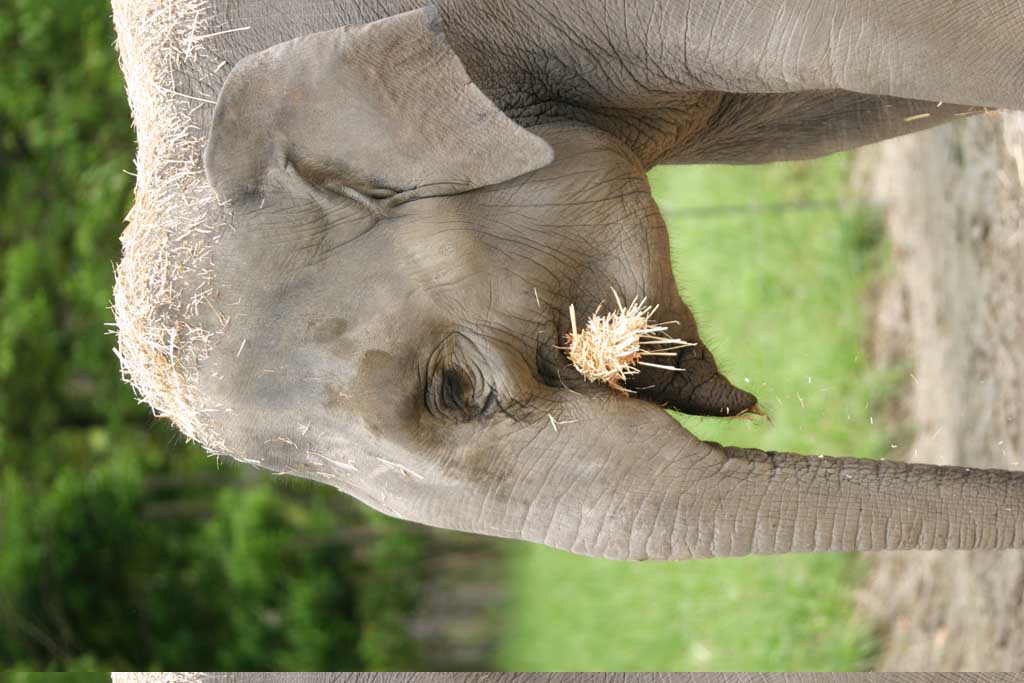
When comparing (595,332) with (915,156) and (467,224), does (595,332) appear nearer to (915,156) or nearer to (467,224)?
(467,224)

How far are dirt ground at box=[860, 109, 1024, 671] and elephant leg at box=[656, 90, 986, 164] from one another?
0.87m

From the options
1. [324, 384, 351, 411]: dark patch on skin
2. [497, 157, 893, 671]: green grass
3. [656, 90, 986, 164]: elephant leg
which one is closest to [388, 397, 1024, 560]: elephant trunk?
[324, 384, 351, 411]: dark patch on skin

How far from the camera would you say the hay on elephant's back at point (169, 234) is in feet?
5.72

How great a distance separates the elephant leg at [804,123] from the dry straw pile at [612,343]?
0.60 metres

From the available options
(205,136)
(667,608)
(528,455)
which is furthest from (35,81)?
(528,455)

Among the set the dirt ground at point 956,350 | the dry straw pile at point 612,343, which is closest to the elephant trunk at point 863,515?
the dry straw pile at point 612,343

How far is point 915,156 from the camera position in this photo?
4164 mm

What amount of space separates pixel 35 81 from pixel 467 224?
5.82 metres

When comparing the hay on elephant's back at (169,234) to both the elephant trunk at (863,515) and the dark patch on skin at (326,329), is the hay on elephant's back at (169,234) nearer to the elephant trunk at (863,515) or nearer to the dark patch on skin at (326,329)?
the dark patch on skin at (326,329)

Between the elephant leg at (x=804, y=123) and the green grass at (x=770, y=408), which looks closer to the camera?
the elephant leg at (x=804, y=123)

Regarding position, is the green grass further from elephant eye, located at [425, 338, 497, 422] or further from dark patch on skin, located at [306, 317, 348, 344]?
dark patch on skin, located at [306, 317, 348, 344]

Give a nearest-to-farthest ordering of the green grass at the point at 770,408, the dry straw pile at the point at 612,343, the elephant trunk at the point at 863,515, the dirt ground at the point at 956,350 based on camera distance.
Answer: the elephant trunk at the point at 863,515 → the dry straw pile at the point at 612,343 → the dirt ground at the point at 956,350 → the green grass at the point at 770,408

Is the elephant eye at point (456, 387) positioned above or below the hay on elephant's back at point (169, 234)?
below

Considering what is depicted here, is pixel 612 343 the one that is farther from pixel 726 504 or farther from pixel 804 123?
pixel 804 123
